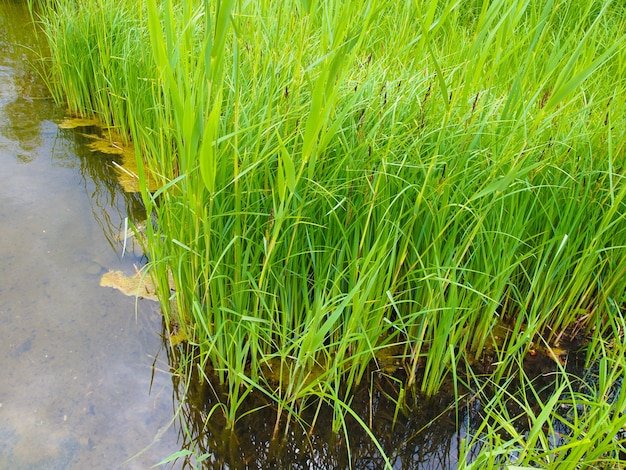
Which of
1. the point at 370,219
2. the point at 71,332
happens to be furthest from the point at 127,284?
the point at 370,219

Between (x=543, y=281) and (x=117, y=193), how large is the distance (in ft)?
6.26

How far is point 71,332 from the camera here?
63.1 inches

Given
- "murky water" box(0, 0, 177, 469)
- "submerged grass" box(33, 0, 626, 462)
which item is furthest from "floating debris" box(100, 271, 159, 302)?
"submerged grass" box(33, 0, 626, 462)

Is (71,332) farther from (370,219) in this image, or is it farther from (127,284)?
(370,219)

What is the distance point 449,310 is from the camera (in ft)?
4.41

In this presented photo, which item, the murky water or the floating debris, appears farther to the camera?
the floating debris

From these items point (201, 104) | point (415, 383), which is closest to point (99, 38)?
point (201, 104)

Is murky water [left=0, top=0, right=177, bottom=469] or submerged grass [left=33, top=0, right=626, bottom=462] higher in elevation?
submerged grass [left=33, top=0, right=626, bottom=462]

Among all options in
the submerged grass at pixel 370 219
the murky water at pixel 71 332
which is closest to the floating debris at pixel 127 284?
the murky water at pixel 71 332

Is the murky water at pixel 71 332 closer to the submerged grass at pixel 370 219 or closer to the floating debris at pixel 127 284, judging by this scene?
the floating debris at pixel 127 284

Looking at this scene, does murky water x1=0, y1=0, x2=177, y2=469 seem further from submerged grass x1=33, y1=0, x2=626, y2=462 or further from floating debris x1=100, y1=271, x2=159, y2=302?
submerged grass x1=33, y1=0, x2=626, y2=462

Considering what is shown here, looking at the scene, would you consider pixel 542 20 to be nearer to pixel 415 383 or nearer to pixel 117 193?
pixel 415 383

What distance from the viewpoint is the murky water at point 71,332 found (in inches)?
51.6

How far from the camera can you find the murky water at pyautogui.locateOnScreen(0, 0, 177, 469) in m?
1.31
